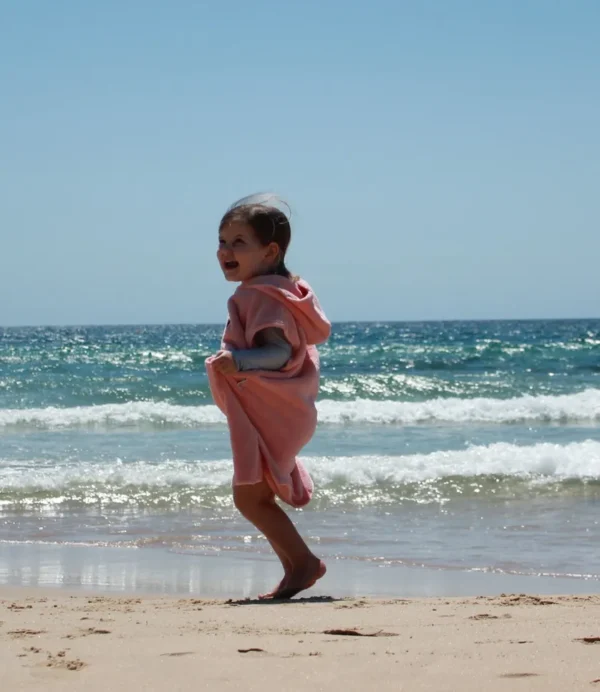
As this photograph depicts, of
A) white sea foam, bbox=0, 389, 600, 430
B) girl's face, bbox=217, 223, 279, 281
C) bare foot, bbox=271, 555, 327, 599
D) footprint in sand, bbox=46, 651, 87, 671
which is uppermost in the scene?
girl's face, bbox=217, 223, 279, 281

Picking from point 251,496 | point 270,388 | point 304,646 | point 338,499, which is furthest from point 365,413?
point 304,646

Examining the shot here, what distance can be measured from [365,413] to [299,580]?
1085cm

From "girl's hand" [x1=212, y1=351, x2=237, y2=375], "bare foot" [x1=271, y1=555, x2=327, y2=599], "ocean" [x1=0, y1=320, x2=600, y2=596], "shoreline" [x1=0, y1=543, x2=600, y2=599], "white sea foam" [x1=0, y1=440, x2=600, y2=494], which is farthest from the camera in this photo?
"white sea foam" [x1=0, y1=440, x2=600, y2=494]

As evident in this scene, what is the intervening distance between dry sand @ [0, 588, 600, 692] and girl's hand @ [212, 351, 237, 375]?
815 mm

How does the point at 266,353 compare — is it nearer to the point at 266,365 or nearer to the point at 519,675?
the point at 266,365

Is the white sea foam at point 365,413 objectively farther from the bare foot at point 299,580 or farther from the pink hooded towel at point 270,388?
the pink hooded towel at point 270,388

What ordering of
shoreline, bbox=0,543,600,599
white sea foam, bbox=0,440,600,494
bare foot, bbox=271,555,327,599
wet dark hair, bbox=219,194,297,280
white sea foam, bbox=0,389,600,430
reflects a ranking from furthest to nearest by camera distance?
white sea foam, bbox=0,389,600,430, white sea foam, bbox=0,440,600,494, shoreline, bbox=0,543,600,599, bare foot, bbox=271,555,327,599, wet dark hair, bbox=219,194,297,280

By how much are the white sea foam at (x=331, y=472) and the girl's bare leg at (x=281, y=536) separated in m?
3.60

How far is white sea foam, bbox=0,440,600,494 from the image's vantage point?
7.75m

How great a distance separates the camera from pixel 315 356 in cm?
385

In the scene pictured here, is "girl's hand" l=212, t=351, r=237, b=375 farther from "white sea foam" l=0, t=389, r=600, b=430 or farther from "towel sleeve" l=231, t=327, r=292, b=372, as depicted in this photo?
"white sea foam" l=0, t=389, r=600, b=430

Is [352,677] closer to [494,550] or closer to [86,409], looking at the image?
[494,550]

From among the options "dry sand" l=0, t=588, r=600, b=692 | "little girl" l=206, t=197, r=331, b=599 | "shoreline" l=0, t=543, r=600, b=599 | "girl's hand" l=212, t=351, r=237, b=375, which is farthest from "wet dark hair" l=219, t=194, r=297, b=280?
"shoreline" l=0, t=543, r=600, b=599

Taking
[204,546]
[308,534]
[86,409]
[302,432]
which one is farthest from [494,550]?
[86,409]
